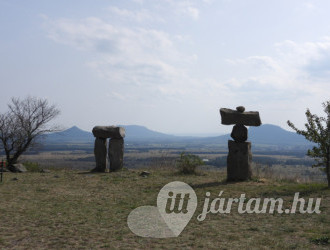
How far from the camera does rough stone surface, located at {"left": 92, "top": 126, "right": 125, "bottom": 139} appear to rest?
21.4 m

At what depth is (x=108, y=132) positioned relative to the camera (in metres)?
21.5

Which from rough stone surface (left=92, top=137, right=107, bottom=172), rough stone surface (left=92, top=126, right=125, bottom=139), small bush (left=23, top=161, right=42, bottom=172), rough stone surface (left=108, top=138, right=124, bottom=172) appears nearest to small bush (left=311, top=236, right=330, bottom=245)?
rough stone surface (left=92, top=126, right=125, bottom=139)

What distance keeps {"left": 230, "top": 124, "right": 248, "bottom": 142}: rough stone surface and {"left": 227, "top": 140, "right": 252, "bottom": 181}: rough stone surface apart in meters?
0.26

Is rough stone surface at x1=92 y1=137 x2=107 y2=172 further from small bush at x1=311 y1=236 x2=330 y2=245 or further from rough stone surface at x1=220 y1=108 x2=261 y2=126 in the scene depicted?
small bush at x1=311 y1=236 x2=330 y2=245

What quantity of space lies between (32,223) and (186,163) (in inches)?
489

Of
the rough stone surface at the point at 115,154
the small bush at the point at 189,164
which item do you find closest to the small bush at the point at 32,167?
the rough stone surface at the point at 115,154

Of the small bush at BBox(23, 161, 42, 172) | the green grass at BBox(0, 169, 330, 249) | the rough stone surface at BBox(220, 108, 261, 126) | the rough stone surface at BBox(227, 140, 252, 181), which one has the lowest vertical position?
the green grass at BBox(0, 169, 330, 249)

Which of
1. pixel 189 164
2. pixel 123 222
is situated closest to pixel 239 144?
pixel 189 164

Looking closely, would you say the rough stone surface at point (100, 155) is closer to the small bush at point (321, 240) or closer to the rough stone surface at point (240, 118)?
the rough stone surface at point (240, 118)

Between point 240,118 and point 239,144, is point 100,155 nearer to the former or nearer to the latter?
point 239,144

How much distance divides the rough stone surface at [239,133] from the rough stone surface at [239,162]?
260 millimetres

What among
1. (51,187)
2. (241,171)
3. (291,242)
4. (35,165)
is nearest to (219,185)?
(241,171)

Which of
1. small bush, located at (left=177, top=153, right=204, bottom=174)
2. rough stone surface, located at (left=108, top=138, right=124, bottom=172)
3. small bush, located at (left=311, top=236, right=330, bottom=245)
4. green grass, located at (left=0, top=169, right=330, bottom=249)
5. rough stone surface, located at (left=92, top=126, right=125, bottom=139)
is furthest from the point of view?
rough stone surface, located at (left=108, top=138, right=124, bottom=172)

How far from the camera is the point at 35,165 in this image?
23484 millimetres
